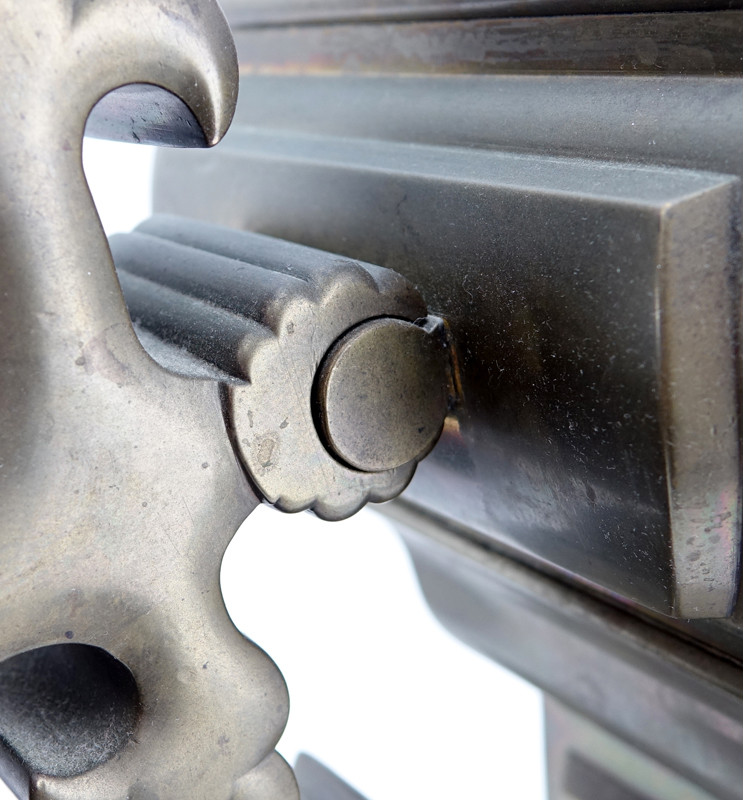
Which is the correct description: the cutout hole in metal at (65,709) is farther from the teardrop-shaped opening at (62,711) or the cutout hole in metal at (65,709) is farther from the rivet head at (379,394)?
the rivet head at (379,394)

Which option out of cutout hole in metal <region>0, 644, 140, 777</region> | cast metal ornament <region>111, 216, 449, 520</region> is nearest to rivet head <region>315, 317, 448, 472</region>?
cast metal ornament <region>111, 216, 449, 520</region>

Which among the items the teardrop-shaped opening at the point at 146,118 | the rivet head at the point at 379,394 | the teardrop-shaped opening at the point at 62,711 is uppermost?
the teardrop-shaped opening at the point at 146,118

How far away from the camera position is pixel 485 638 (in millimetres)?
615

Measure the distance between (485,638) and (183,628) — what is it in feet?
1.14

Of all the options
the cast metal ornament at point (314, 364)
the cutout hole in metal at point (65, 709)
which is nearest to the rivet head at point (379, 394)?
the cast metal ornament at point (314, 364)

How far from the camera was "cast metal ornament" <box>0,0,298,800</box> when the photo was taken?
0.87ft

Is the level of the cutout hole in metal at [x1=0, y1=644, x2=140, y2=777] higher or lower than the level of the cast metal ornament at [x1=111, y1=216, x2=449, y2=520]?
lower

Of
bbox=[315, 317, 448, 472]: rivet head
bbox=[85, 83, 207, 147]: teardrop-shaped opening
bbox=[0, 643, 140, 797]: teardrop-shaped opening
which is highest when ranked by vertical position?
bbox=[85, 83, 207, 147]: teardrop-shaped opening

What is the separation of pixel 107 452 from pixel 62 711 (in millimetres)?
105

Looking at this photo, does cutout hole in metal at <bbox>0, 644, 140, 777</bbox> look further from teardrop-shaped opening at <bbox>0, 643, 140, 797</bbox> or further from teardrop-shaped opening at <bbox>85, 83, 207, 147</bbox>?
teardrop-shaped opening at <bbox>85, 83, 207, 147</bbox>

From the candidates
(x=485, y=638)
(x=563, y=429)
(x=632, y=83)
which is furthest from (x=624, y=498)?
(x=485, y=638)

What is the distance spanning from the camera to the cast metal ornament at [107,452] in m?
0.26

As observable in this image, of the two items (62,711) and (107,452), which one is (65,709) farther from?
(107,452)

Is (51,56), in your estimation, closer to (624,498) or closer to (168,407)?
(168,407)
